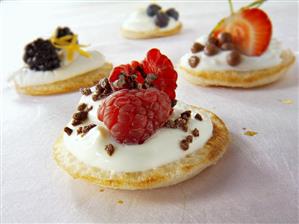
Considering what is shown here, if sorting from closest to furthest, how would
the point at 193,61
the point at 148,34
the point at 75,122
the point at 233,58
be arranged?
1. the point at 75,122
2. the point at 233,58
3. the point at 193,61
4. the point at 148,34

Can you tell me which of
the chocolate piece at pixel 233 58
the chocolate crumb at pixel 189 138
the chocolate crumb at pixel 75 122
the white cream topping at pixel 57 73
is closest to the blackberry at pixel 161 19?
the white cream topping at pixel 57 73

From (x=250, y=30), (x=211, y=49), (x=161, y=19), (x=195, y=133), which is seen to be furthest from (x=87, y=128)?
(x=161, y=19)

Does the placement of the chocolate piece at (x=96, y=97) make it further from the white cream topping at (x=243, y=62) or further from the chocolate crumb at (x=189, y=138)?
the white cream topping at (x=243, y=62)

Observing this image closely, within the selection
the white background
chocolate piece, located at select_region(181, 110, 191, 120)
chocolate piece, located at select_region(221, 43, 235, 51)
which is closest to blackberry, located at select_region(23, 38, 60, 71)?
the white background

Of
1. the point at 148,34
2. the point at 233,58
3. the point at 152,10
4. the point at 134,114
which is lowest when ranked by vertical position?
the point at 148,34

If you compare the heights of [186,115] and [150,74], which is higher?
[150,74]

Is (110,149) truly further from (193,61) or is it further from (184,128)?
(193,61)

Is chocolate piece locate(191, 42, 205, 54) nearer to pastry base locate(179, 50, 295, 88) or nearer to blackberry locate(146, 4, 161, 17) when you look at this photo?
pastry base locate(179, 50, 295, 88)
